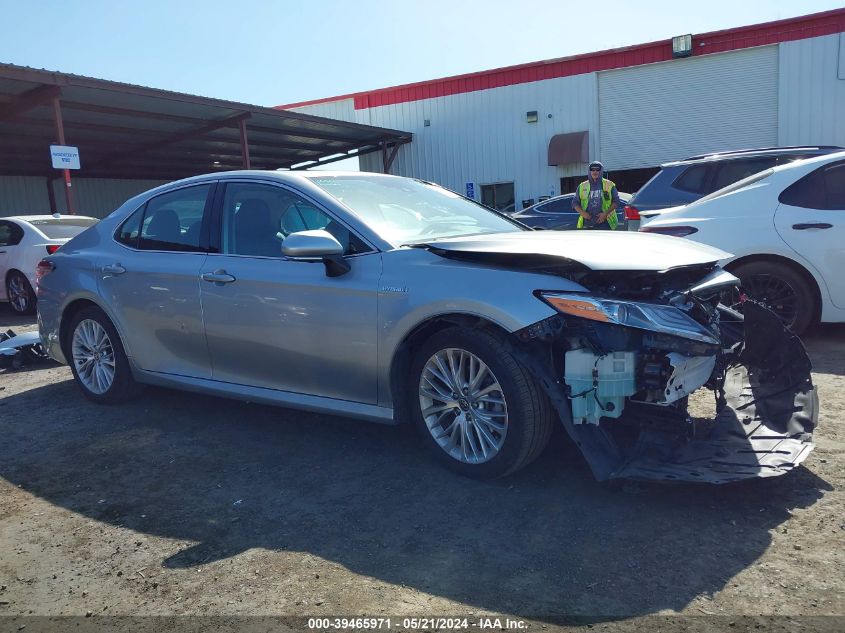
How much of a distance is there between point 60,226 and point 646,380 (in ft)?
33.4

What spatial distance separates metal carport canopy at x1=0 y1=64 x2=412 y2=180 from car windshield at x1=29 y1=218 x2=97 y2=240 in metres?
3.23

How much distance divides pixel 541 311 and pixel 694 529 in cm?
112

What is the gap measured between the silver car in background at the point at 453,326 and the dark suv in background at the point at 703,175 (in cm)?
367

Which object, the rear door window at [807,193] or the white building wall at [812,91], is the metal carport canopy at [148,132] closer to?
the white building wall at [812,91]

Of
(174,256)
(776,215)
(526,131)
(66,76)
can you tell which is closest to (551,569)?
(174,256)

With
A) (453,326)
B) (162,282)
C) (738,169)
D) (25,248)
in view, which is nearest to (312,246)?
(453,326)

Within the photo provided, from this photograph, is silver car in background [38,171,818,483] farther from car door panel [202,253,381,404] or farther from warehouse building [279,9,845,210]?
warehouse building [279,9,845,210]

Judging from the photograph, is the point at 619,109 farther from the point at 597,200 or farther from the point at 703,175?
the point at 703,175

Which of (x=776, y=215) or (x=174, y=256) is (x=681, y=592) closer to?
(x=174, y=256)

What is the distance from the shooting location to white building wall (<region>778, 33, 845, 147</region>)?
16.8 m

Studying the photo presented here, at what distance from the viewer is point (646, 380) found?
3.03 meters

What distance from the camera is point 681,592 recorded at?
2.42m

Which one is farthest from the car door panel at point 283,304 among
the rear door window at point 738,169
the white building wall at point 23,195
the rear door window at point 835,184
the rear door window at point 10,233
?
the white building wall at point 23,195

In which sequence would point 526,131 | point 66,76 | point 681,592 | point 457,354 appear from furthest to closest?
point 526,131, point 66,76, point 457,354, point 681,592
